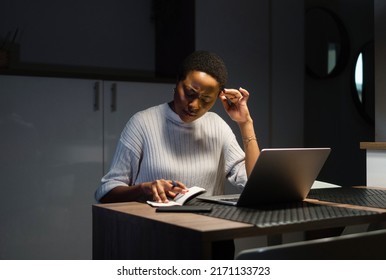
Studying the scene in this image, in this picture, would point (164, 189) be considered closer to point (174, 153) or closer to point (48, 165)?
point (174, 153)

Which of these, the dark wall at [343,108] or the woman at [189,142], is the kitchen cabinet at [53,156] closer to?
the woman at [189,142]

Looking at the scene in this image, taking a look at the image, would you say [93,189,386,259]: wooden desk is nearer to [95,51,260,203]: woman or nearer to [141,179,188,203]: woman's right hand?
[141,179,188,203]: woman's right hand

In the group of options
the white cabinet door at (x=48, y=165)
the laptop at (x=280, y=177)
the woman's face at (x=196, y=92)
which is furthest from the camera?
the white cabinet door at (x=48, y=165)

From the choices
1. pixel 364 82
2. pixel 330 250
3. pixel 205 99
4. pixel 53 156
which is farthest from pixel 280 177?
pixel 364 82

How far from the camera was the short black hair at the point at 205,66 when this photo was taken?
80.6 inches

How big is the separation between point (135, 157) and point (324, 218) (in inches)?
36.9

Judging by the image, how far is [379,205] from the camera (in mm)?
1611

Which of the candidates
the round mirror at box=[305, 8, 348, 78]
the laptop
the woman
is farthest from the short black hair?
the round mirror at box=[305, 8, 348, 78]

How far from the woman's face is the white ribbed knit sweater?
0.44ft

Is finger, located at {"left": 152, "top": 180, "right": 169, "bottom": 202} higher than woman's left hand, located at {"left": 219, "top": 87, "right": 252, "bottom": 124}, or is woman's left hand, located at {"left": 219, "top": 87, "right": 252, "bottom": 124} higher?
woman's left hand, located at {"left": 219, "top": 87, "right": 252, "bottom": 124}

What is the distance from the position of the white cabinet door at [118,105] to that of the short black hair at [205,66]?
1103 mm

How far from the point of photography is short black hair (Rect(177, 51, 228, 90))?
2047 millimetres

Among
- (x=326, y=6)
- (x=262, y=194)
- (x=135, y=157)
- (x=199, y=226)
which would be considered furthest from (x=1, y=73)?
(x=326, y=6)

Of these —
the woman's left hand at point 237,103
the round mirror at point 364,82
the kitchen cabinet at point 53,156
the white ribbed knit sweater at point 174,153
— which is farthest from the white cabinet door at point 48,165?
the round mirror at point 364,82
